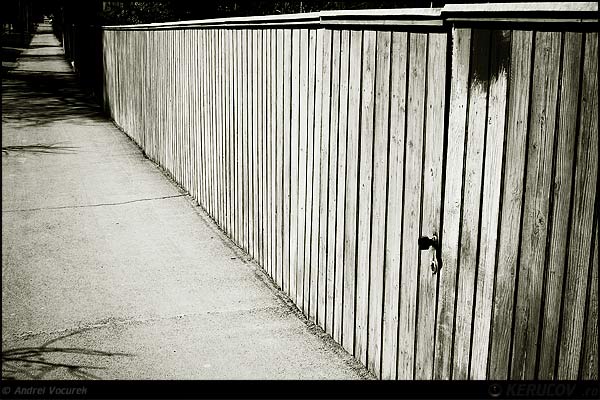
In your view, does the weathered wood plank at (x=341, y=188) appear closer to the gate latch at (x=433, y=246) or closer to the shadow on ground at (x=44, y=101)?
the gate latch at (x=433, y=246)

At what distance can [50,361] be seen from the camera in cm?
437

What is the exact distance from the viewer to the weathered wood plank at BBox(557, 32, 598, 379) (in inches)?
90.5

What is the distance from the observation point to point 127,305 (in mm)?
5285

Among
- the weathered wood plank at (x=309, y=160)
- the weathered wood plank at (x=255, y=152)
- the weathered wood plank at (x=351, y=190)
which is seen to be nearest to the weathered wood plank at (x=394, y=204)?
the weathered wood plank at (x=351, y=190)

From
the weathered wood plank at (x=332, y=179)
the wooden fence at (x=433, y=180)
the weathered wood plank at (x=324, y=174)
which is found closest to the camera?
the wooden fence at (x=433, y=180)

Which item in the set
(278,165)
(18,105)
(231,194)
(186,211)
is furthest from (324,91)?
(18,105)

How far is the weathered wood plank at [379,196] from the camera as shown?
3.75m

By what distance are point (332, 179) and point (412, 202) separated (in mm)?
1058

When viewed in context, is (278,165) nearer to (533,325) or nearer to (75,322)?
(75,322)

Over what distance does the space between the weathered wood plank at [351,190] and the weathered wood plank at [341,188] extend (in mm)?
45

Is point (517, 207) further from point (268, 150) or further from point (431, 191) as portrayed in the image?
point (268, 150)

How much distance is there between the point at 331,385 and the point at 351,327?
0.47m

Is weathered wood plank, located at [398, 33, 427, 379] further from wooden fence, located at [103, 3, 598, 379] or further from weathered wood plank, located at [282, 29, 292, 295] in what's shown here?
weathered wood plank, located at [282, 29, 292, 295]

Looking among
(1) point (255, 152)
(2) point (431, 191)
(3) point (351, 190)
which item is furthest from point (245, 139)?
(2) point (431, 191)
